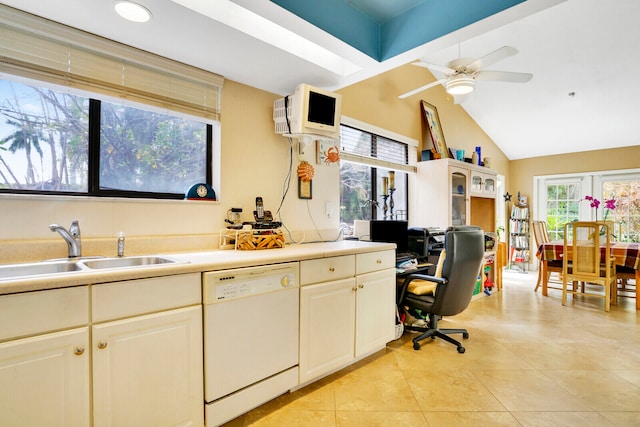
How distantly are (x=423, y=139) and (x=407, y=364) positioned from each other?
3.05 metres

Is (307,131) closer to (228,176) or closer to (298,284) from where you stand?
(228,176)

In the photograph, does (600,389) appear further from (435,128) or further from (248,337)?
(435,128)

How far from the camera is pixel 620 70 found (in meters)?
3.91

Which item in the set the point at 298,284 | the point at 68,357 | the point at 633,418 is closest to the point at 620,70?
the point at 633,418

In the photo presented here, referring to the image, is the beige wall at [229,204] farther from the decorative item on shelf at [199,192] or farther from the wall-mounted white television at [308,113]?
the wall-mounted white television at [308,113]

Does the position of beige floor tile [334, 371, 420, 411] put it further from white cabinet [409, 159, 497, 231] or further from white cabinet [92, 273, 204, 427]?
white cabinet [409, 159, 497, 231]

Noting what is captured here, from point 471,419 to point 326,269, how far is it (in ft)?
3.79

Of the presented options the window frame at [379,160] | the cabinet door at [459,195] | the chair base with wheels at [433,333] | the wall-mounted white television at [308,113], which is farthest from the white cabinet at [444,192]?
the wall-mounted white television at [308,113]

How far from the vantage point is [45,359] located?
1121 mm

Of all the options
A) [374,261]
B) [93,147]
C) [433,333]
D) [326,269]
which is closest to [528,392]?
[433,333]

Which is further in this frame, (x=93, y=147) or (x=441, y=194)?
(x=441, y=194)

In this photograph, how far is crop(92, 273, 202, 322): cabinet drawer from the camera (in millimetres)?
1233

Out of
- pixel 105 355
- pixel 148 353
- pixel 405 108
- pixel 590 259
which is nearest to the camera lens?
pixel 105 355

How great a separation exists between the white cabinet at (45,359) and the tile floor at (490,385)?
832 millimetres
